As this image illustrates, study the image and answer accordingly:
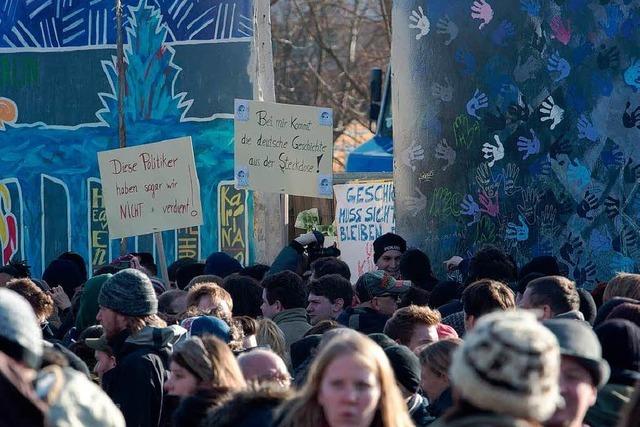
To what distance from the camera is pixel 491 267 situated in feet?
29.3

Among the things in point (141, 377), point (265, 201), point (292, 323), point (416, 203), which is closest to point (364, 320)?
point (292, 323)

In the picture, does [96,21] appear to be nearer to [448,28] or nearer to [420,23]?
[420,23]

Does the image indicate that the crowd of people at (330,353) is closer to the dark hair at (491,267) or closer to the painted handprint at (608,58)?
the dark hair at (491,267)

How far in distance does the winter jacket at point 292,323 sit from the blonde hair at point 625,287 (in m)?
1.74

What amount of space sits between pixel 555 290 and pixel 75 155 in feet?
25.9

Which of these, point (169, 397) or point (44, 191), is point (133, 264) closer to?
point (44, 191)

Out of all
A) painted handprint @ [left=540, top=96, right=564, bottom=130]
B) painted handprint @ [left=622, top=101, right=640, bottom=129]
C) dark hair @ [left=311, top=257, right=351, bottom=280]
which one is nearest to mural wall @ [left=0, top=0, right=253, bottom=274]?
painted handprint @ [left=540, top=96, right=564, bottom=130]

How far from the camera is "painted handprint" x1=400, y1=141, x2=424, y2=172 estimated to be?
12.6 meters

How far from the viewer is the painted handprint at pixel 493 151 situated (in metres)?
11.6

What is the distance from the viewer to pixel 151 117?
45.7ft

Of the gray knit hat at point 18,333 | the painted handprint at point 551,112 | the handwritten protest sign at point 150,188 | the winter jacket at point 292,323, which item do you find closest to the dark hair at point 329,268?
the winter jacket at point 292,323

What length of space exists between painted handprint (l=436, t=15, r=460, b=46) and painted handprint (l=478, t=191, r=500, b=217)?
4.37ft

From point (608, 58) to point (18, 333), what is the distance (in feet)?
24.2

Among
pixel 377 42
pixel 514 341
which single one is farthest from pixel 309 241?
pixel 377 42
